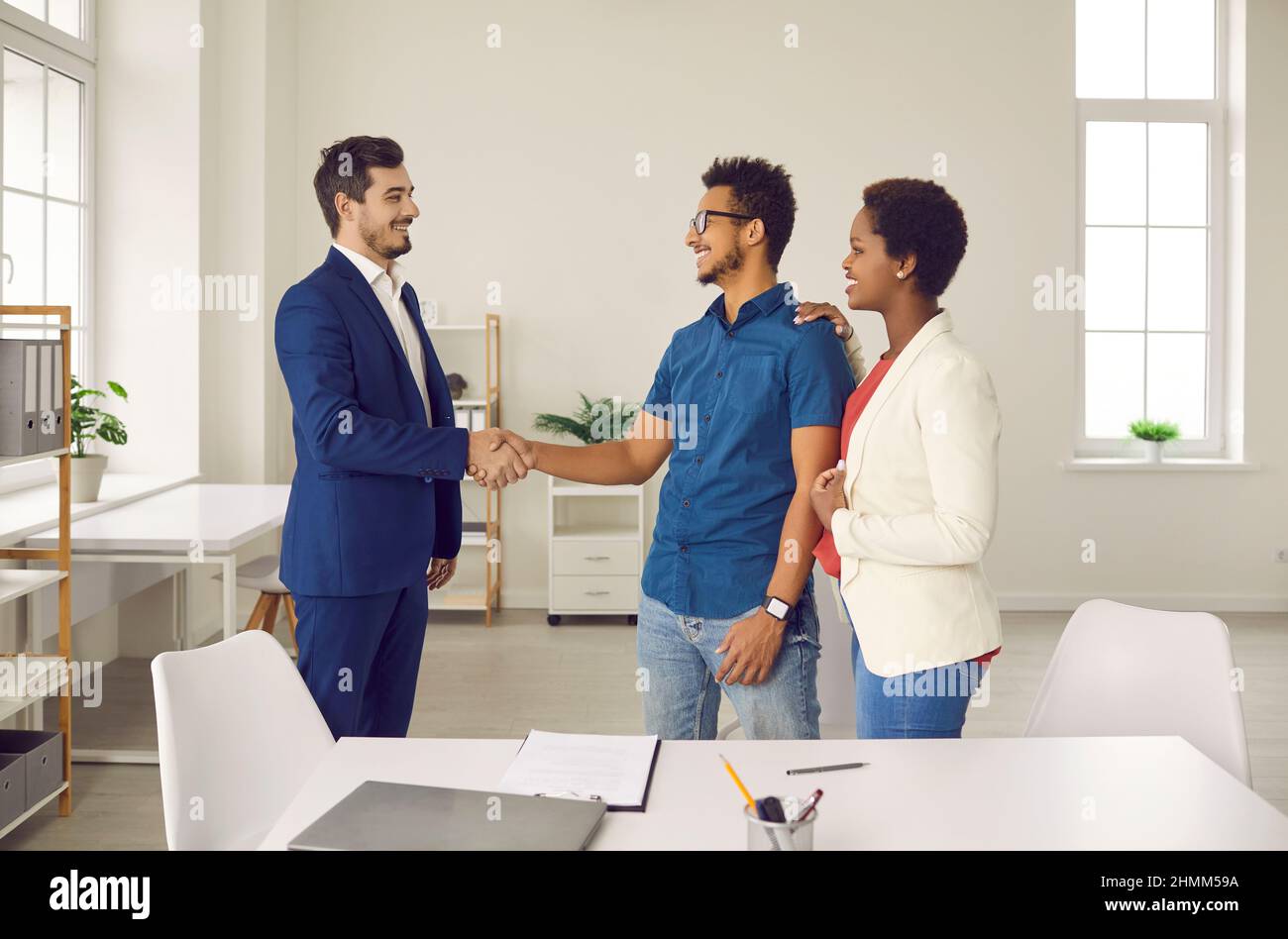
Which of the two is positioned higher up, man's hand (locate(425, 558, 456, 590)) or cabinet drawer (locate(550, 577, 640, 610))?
man's hand (locate(425, 558, 456, 590))

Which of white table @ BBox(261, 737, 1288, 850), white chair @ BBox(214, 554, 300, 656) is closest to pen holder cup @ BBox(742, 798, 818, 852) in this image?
white table @ BBox(261, 737, 1288, 850)

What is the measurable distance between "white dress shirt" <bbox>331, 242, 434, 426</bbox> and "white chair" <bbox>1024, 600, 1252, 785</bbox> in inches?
54.5

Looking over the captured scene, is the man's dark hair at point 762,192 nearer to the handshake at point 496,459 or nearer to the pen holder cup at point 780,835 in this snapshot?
the handshake at point 496,459

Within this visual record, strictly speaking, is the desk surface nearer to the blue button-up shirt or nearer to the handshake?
the handshake

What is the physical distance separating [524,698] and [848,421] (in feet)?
8.82

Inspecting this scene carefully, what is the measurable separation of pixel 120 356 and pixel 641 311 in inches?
98.4

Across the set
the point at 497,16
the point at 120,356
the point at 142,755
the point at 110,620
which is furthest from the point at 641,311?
the point at 142,755

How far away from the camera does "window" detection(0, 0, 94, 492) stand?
13.9 feet

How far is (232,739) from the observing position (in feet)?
5.97

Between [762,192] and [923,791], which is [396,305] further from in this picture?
[923,791]

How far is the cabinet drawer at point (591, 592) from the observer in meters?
5.59

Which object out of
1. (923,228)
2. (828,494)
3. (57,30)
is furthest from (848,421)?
(57,30)

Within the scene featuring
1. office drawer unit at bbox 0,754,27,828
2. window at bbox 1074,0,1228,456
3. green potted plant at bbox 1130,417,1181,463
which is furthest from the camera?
window at bbox 1074,0,1228,456

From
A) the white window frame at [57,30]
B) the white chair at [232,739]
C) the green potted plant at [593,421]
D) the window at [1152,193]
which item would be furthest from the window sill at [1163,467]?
the white window frame at [57,30]
